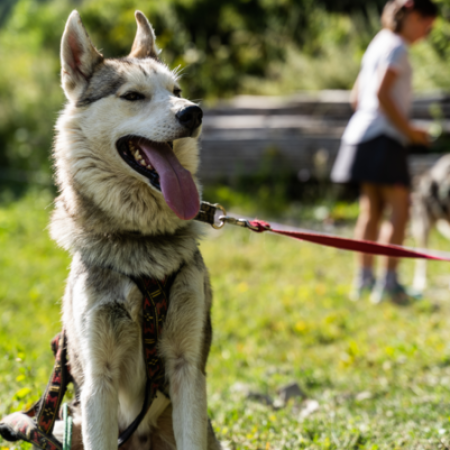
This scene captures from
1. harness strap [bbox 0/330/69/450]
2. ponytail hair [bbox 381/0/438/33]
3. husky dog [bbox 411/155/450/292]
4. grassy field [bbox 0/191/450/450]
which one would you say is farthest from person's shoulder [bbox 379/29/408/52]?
harness strap [bbox 0/330/69/450]

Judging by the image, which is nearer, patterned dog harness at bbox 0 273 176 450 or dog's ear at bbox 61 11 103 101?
patterned dog harness at bbox 0 273 176 450

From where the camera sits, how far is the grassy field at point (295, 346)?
2740 mm

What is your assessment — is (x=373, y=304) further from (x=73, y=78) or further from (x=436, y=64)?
(x=436, y=64)

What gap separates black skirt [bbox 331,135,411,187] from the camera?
491cm

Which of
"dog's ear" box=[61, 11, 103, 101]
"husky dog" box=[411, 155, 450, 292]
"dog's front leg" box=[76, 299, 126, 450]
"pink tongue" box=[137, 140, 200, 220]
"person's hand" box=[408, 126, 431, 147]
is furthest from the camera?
"husky dog" box=[411, 155, 450, 292]

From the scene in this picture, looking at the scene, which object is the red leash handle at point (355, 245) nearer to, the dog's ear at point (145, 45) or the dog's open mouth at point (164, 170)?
the dog's open mouth at point (164, 170)

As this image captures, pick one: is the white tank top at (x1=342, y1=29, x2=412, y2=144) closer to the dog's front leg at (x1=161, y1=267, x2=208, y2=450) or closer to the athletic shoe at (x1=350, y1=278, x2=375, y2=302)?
the athletic shoe at (x1=350, y1=278, x2=375, y2=302)

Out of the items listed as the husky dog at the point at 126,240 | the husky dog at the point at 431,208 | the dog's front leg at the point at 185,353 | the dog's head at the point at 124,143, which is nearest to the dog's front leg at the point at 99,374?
the husky dog at the point at 126,240

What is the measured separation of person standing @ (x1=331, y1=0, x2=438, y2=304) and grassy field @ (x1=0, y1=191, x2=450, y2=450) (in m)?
0.47

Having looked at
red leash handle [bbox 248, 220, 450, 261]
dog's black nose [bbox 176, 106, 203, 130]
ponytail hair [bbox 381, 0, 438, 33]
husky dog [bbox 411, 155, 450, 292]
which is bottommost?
husky dog [bbox 411, 155, 450, 292]

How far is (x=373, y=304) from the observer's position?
16.4 feet

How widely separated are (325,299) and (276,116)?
607 centimetres

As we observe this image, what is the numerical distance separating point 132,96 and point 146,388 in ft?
4.37

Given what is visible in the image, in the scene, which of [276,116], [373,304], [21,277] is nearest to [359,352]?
[373,304]
